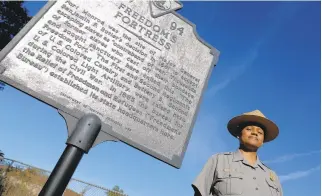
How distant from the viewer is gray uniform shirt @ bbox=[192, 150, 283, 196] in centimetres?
321

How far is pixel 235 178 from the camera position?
330 cm

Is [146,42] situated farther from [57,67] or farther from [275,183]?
[275,183]

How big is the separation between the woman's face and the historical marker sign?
2.72 feet

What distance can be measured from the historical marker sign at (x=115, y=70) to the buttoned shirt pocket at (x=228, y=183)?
1.96 ft

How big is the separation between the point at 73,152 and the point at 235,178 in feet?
6.60

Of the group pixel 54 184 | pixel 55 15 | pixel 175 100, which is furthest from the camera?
pixel 175 100

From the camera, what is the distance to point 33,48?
10.0 ft

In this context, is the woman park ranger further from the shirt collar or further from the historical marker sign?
the historical marker sign

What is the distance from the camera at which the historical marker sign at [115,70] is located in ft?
9.74

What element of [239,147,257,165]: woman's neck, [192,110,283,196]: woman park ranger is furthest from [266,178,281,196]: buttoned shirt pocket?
[239,147,257,165]: woman's neck

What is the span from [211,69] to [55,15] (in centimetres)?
245

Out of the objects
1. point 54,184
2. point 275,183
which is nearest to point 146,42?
point 54,184

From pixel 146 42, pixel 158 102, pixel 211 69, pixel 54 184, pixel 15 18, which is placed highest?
pixel 15 18

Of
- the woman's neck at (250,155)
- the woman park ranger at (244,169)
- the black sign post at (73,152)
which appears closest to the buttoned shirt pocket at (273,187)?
the woman park ranger at (244,169)
